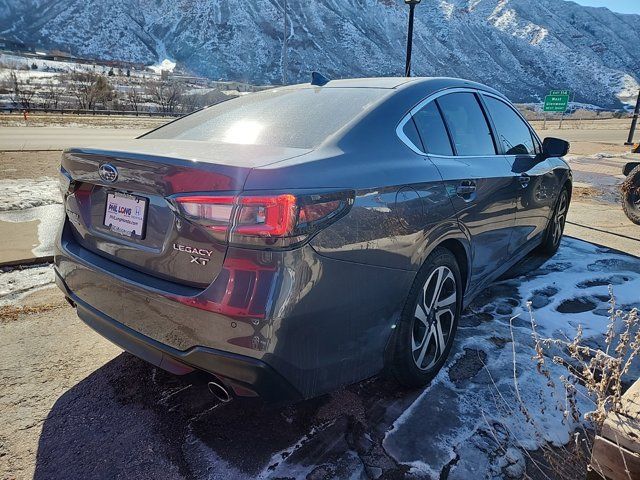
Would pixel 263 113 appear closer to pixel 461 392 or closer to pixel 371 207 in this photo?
pixel 371 207

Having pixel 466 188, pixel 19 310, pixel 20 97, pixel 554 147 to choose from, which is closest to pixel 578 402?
pixel 466 188

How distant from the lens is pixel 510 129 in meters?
3.84

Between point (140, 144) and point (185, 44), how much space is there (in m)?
142

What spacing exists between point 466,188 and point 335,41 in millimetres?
143097

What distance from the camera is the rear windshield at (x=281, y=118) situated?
7.62ft

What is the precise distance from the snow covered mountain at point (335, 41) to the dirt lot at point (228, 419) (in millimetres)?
109282

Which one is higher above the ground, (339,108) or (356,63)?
(356,63)

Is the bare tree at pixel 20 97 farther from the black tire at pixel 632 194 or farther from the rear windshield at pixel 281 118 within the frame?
the black tire at pixel 632 194

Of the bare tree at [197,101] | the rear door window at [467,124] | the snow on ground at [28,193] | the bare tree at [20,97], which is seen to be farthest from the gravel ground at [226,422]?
the bare tree at [197,101]

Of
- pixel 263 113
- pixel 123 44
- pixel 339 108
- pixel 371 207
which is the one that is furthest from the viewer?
pixel 123 44

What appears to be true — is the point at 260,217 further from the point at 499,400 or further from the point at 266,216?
the point at 499,400

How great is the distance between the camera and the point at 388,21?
151750mm

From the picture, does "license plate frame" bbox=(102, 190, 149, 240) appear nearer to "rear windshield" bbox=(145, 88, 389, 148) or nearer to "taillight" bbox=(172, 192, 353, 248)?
"taillight" bbox=(172, 192, 353, 248)

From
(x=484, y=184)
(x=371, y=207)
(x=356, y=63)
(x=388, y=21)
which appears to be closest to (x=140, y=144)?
(x=371, y=207)
